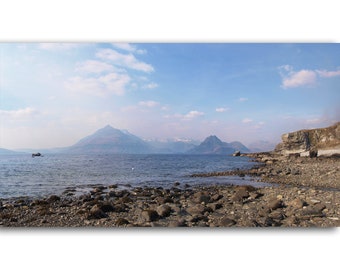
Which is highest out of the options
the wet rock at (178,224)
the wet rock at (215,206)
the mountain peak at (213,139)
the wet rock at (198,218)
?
the mountain peak at (213,139)

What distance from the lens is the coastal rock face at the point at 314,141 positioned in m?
5.00

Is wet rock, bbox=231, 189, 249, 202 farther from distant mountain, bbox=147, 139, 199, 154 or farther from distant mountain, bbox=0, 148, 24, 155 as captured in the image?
distant mountain, bbox=0, 148, 24, 155

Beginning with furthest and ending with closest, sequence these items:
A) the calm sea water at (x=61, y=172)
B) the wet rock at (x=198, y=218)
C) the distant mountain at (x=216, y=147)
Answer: the distant mountain at (x=216, y=147), the calm sea water at (x=61, y=172), the wet rock at (x=198, y=218)

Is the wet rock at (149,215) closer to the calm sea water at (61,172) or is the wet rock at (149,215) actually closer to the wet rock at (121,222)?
the wet rock at (121,222)

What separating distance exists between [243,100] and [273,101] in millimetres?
498

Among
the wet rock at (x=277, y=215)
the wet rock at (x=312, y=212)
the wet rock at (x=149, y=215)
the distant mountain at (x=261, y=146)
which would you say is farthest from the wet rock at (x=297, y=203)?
the wet rock at (x=149, y=215)

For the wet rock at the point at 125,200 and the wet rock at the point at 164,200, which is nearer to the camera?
the wet rock at the point at 125,200

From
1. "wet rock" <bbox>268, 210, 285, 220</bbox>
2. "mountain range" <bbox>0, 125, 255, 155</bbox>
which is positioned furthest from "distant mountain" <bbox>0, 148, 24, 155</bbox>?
"wet rock" <bbox>268, 210, 285, 220</bbox>

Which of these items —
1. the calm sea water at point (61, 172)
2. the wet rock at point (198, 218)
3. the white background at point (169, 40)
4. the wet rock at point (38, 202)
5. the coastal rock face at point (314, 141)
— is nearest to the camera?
the white background at point (169, 40)

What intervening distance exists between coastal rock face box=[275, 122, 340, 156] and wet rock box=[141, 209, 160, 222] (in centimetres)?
260

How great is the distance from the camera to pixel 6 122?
4590 millimetres

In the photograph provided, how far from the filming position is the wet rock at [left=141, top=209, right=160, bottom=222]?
4.53 m
